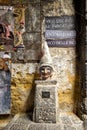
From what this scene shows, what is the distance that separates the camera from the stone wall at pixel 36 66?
4438 mm

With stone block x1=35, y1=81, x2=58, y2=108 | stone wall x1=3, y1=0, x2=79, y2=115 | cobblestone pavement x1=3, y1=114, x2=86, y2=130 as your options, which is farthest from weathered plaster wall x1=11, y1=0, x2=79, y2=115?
stone block x1=35, y1=81, x2=58, y2=108

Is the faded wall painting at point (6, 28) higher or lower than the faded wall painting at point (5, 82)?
higher

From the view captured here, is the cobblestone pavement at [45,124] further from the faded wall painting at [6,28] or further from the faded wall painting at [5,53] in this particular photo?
the faded wall painting at [6,28]

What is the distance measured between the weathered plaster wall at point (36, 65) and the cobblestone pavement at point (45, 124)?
0.43m

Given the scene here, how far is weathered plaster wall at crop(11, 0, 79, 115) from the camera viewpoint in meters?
4.44

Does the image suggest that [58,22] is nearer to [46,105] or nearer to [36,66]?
[36,66]

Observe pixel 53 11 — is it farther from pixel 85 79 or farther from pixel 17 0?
pixel 85 79

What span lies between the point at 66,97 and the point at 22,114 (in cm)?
99

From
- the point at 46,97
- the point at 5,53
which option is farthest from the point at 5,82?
the point at 46,97

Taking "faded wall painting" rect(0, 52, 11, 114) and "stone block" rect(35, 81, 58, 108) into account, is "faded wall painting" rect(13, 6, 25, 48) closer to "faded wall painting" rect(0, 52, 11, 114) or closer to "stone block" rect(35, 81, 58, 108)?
"faded wall painting" rect(0, 52, 11, 114)

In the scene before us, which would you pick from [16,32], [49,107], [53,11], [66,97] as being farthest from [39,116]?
[53,11]

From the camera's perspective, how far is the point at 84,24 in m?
4.12

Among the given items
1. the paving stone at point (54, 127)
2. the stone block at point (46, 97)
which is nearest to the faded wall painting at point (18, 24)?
the stone block at point (46, 97)

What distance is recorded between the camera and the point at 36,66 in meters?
4.47
